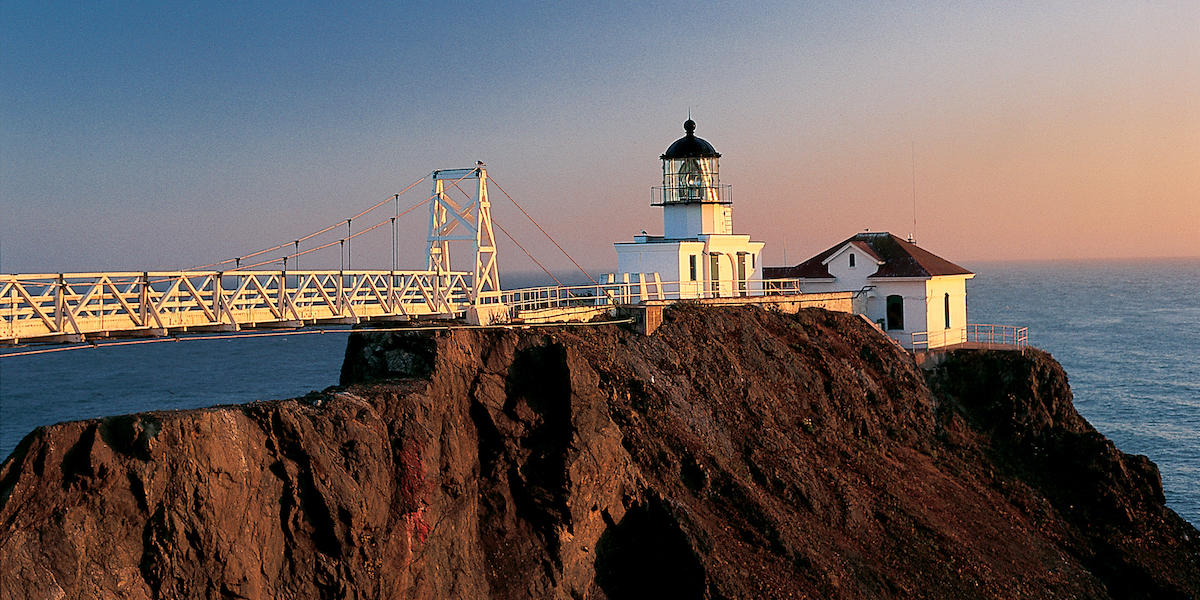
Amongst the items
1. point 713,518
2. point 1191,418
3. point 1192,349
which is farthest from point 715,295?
point 1192,349

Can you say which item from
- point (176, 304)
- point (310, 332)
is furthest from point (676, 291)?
point (176, 304)

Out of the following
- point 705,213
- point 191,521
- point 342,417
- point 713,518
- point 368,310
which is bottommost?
point 713,518

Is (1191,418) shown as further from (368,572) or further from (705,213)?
(368,572)

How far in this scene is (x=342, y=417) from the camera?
71.3ft

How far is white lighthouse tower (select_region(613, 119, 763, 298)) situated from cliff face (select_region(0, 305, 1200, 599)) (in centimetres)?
647

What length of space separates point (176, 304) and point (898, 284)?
31.7 meters

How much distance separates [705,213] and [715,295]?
4147 mm

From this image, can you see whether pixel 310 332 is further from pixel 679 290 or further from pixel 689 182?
pixel 689 182

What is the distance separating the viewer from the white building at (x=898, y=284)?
45031 millimetres

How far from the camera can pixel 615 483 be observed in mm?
25797

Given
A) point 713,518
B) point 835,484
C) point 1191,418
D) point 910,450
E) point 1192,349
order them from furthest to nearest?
point 1192,349 → point 1191,418 → point 910,450 → point 835,484 → point 713,518

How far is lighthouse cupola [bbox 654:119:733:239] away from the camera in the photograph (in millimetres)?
45656

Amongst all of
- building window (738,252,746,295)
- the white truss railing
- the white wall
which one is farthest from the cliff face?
building window (738,252,746,295)

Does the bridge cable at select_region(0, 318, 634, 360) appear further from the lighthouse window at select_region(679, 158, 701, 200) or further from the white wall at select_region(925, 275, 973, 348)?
the white wall at select_region(925, 275, 973, 348)
